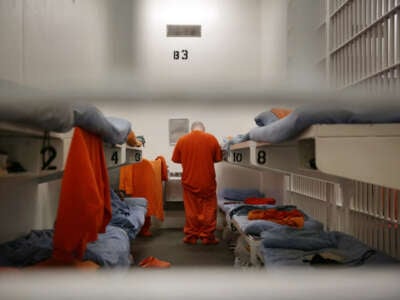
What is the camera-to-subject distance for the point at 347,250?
5.01ft

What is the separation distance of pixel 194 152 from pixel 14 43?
2.34 meters

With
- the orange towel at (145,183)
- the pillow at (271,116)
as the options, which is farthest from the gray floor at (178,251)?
the pillow at (271,116)

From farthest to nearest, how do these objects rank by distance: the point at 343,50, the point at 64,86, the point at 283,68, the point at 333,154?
1. the point at 343,50
2. the point at 333,154
3. the point at 283,68
4. the point at 64,86

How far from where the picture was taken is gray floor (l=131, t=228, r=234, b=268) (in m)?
2.92

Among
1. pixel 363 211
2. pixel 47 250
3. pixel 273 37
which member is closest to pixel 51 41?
pixel 47 250

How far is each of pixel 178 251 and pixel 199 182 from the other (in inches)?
27.9

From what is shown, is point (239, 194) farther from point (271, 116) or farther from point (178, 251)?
point (271, 116)

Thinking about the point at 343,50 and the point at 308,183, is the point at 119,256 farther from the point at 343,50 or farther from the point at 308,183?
the point at 308,183

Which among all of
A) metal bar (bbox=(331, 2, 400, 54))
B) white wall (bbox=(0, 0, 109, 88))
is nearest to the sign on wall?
metal bar (bbox=(331, 2, 400, 54))

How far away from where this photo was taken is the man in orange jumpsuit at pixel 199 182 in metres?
3.61

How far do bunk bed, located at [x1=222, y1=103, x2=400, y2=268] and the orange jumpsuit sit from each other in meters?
0.70

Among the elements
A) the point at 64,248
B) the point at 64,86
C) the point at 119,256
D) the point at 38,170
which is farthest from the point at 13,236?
the point at 64,86

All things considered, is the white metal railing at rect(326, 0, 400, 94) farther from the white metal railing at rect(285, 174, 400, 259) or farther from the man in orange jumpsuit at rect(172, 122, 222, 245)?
the man in orange jumpsuit at rect(172, 122, 222, 245)

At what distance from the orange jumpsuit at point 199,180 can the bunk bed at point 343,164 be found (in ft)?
2.29
